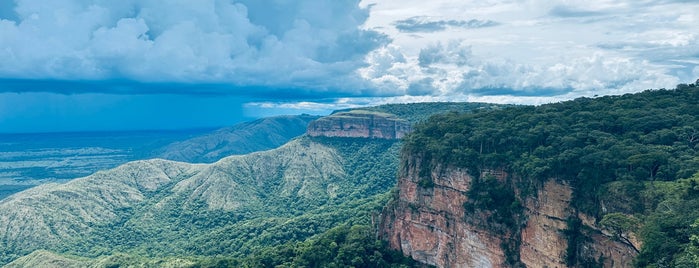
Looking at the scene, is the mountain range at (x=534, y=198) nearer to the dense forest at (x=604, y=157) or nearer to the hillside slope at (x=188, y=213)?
the dense forest at (x=604, y=157)

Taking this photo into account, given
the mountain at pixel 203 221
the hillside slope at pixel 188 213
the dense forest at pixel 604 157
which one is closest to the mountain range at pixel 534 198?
the dense forest at pixel 604 157

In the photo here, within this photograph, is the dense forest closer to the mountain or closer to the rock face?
the rock face

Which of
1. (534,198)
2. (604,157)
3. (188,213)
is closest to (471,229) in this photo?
(534,198)

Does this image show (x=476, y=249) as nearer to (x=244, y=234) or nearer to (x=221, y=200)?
(x=244, y=234)

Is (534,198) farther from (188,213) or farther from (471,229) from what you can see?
(188,213)

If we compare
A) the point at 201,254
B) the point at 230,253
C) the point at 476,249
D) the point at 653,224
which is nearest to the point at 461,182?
the point at 476,249

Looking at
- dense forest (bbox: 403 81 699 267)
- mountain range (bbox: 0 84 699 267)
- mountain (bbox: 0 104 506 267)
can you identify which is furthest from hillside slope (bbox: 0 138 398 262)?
dense forest (bbox: 403 81 699 267)
